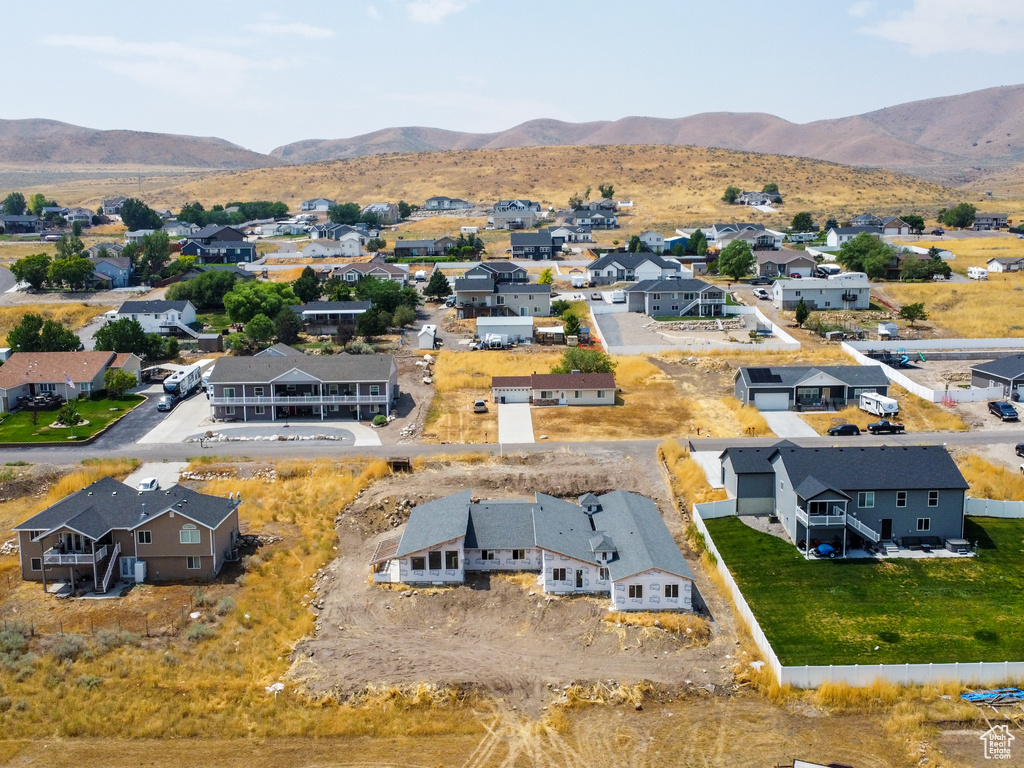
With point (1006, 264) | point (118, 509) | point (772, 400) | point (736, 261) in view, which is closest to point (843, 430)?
point (772, 400)

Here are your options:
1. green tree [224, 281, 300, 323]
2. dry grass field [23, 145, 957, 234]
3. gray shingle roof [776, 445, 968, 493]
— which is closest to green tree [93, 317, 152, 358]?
green tree [224, 281, 300, 323]

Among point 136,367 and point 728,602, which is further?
point 136,367

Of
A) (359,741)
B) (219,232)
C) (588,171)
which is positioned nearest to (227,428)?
(359,741)

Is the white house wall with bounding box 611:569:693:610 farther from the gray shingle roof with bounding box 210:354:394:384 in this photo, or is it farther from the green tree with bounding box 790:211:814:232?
the green tree with bounding box 790:211:814:232

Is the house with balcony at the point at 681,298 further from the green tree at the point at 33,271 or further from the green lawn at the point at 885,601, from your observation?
the green tree at the point at 33,271

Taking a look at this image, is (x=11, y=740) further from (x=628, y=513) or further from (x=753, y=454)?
(x=753, y=454)

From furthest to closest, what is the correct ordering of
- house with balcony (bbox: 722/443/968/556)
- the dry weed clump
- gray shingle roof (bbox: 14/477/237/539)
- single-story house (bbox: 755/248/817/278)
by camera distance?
single-story house (bbox: 755/248/817/278), house with balcony (bbox: 722/443/968/556), gray shingle roof (bbox: 14/477/237/539), the dry weed clump

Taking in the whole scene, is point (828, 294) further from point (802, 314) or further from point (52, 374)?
point (52, 374)

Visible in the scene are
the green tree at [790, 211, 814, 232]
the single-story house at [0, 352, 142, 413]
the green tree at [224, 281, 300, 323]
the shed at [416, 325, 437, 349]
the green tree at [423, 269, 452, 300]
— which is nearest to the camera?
the single-story house at [0, 352, 142, 413]
